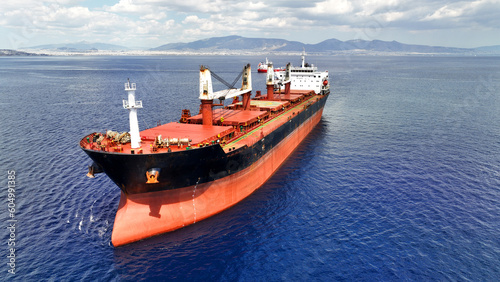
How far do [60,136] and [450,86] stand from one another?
133802 mm

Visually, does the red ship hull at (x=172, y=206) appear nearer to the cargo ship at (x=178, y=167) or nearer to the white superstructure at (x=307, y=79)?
the cargo ship at (x=178, y=167)

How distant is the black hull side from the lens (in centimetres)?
2416

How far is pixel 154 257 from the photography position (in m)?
23.5

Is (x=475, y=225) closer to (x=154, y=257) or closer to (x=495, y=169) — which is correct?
(x=495, y=169)

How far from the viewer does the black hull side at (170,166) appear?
2416 cm

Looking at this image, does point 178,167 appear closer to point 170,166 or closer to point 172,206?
point 170,166

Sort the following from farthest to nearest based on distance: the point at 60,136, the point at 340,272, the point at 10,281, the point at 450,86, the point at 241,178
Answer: the point at 450,86, the point at 60,136, the point at 241,178, the point at 340,272, the point at 10,281

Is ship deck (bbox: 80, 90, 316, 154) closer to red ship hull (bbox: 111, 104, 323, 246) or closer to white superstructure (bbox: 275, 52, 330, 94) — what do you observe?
red ship hull (bbox: 111, 104, 323, 246)

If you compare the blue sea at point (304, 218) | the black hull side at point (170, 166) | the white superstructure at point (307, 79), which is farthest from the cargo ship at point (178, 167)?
the white superstructure at point (307, 79)

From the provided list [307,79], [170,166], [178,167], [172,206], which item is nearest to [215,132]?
[178,167]

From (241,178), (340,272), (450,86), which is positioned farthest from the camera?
(450,86)

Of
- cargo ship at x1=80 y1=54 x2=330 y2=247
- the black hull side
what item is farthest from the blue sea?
the black hull side

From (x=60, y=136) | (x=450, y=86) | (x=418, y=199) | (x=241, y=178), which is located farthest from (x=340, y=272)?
(x=450, y=86)

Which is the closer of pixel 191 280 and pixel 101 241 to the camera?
pixel 191 280
